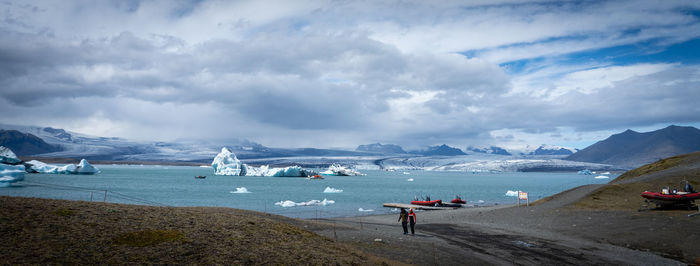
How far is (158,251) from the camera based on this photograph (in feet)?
36.4

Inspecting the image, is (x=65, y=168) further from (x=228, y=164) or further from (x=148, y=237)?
(x=148, y=237)

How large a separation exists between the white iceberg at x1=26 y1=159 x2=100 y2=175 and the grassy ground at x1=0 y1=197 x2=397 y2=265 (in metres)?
130

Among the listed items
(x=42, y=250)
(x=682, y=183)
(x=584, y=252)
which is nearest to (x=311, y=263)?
(x=42, y=250)

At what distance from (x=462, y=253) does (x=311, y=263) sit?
847 centimetres

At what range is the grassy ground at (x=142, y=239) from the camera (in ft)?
33.3

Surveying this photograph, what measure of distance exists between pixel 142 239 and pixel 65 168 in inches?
5465

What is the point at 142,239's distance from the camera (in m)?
11.7

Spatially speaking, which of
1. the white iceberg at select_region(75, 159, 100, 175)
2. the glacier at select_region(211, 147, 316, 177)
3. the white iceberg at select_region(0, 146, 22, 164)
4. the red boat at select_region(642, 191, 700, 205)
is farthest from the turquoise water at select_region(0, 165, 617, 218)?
the glacier at select_region(211, 147, 316, 177)

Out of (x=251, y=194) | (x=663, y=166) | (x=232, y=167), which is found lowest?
(x=251, y=194)

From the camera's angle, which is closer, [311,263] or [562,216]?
[311,263]

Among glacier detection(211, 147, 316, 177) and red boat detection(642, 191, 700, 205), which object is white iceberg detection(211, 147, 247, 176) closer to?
glacier detection(211, 147, 316, 177)

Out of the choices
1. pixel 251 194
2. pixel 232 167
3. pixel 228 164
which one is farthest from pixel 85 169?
pixel 251 194

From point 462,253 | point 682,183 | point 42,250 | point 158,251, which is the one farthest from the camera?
point 682,183

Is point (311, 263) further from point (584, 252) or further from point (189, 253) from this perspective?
point (584, 252)
